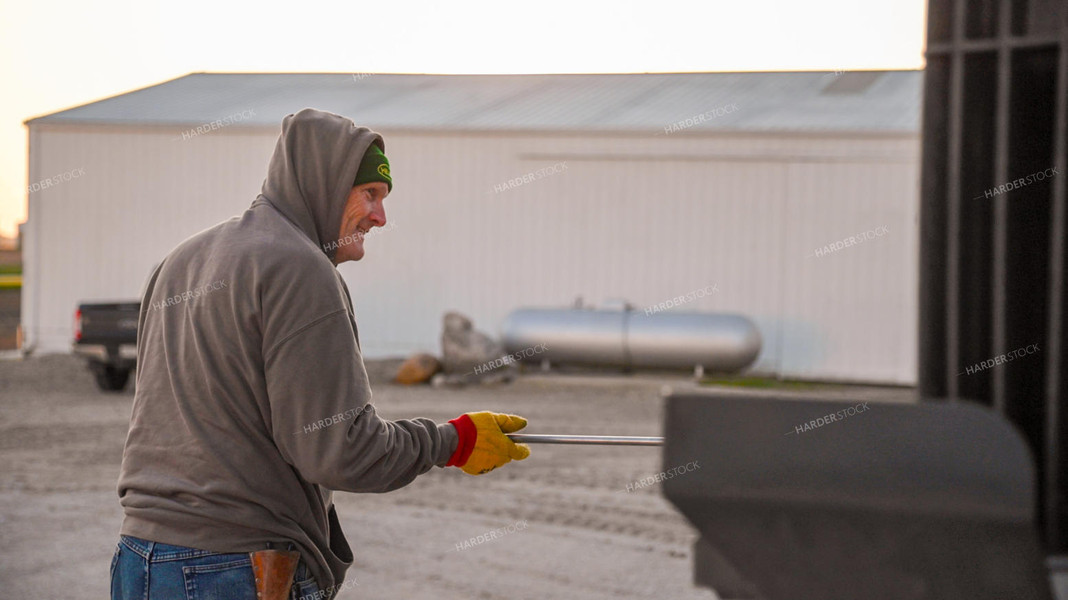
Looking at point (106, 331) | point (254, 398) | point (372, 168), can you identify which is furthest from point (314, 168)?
point (106, 331)

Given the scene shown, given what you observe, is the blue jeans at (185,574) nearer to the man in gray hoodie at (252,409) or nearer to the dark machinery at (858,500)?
the man in gray hoodie at (252,409)

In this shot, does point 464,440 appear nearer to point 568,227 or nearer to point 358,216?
point 358,216

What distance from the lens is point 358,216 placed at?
268 cm

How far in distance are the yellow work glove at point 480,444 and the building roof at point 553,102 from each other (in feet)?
50.7

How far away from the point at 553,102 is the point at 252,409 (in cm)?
1880

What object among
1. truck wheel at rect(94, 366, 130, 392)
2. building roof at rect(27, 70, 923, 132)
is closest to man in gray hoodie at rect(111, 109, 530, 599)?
truck wheel at rect(94, 366, 130, 392)

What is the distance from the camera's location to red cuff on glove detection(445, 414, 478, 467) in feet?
9.21

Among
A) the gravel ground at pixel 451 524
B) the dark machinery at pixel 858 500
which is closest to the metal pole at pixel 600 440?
the dark machinery at pixel 858 500

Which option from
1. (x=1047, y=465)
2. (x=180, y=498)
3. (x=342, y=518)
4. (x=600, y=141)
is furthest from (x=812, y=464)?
(x=600, y=141)

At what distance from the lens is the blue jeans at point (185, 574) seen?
92.1 inches

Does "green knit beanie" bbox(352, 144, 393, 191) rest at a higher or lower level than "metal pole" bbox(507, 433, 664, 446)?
higher

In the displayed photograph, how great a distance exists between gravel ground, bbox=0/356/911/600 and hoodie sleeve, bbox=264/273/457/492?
2.41 meters

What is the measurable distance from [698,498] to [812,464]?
0.47 feet

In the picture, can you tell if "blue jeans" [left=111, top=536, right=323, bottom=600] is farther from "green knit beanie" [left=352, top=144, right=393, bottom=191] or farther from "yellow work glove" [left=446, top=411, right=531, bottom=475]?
"green knit beanie" [left=352, top=144, right=393, bottom=191]
